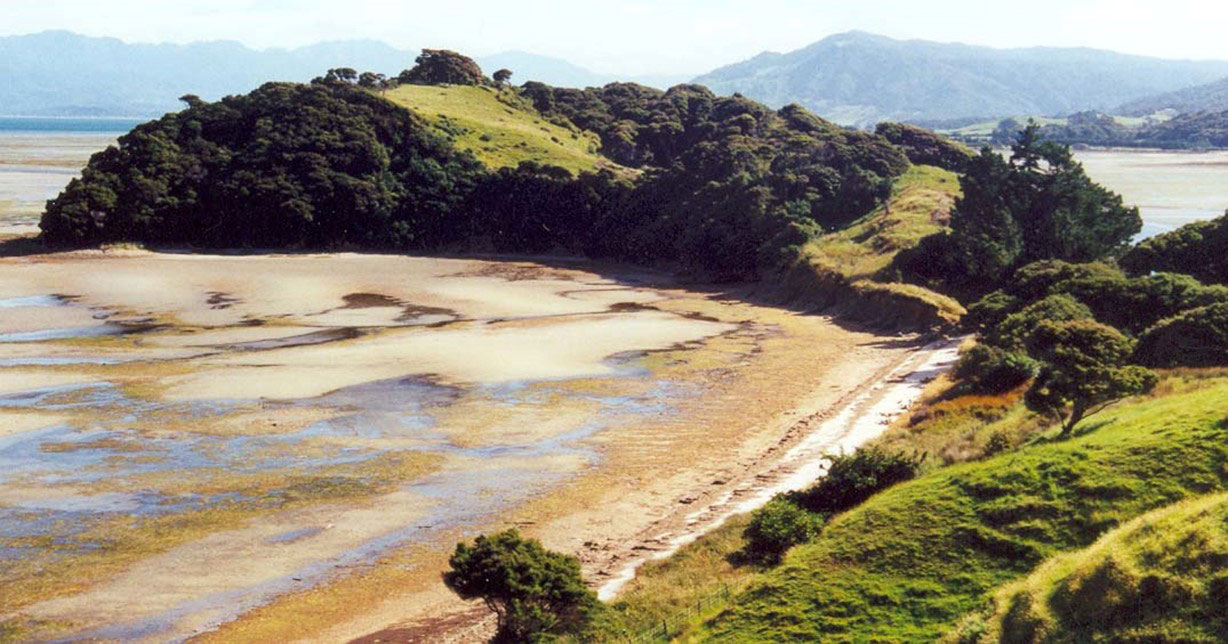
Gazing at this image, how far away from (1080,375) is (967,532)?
22.6 ft

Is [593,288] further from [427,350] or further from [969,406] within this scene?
[969,406]

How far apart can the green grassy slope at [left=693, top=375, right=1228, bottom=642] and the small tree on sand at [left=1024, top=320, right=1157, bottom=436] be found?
85.8 inches

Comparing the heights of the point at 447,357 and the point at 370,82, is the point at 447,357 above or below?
below

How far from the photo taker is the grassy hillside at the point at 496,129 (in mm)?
113562

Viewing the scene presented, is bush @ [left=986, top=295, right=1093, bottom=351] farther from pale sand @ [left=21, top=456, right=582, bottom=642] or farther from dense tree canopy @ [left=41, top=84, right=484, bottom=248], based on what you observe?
dense tree canopy @ [left=41, top=84, right=484, bottom=248]

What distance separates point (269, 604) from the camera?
2361 cm

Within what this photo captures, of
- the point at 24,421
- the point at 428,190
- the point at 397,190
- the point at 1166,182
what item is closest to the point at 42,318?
the point at 24,421

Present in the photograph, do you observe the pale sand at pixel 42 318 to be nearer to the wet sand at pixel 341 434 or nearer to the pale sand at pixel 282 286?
the wet sand at pixel 341 434

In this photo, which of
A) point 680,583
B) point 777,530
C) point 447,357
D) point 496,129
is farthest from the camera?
point 496,129

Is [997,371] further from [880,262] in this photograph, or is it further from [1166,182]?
[1166,182]

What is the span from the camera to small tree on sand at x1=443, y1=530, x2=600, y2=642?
20125mm

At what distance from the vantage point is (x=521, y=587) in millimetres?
20109

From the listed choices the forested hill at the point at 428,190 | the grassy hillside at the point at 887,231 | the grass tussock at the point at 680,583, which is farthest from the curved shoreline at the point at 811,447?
the forested hill at the point at 428,190

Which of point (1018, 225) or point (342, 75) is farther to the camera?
point (342, 75)
